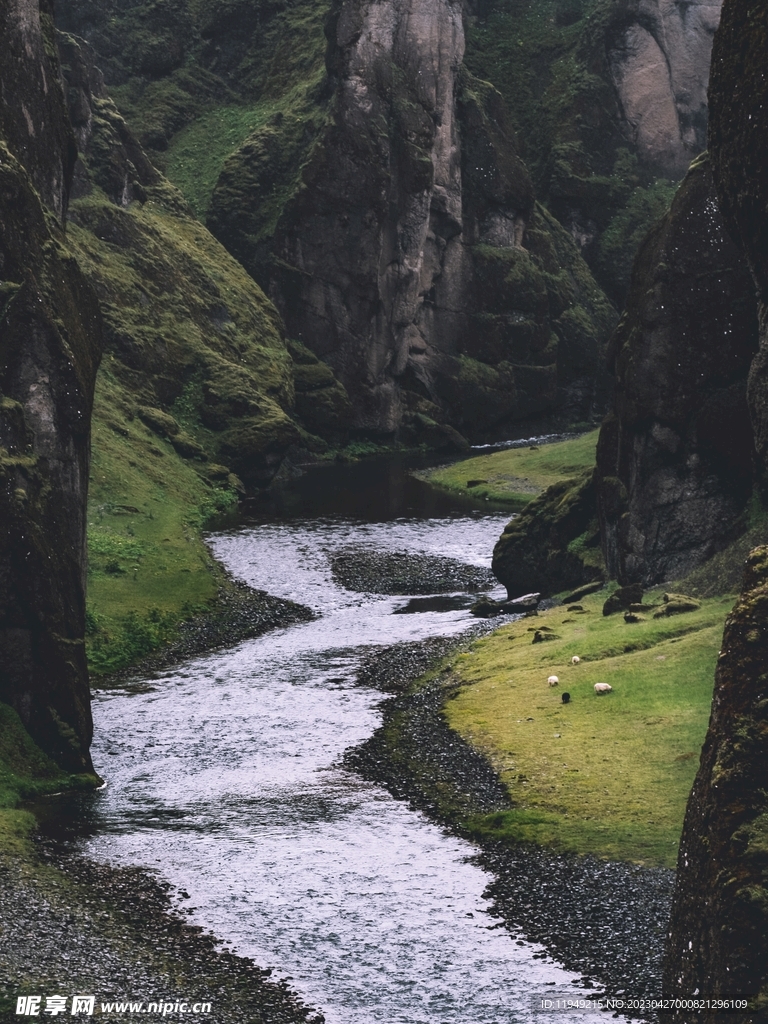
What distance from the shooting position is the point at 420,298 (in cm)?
14200

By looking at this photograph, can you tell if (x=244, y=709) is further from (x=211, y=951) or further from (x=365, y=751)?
(x=211, y=951)

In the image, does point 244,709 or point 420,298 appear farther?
point 420,298

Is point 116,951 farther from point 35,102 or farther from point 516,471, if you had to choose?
point 516,471

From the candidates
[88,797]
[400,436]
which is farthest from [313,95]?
[88,797]

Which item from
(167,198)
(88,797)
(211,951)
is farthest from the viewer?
(167,198)

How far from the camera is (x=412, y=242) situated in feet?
448

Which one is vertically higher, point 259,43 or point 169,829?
point 259,43

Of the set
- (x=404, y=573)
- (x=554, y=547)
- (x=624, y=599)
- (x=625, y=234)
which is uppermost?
(x=625, y=234)

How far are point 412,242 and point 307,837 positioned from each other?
111m

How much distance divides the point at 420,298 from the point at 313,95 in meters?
27.0

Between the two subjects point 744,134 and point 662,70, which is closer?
point 744,134

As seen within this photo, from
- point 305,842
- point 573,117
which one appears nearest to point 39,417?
point 305,842

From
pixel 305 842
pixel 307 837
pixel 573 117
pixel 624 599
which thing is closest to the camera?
pixel 305 842

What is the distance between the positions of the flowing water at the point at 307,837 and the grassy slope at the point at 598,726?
3.34 meters
